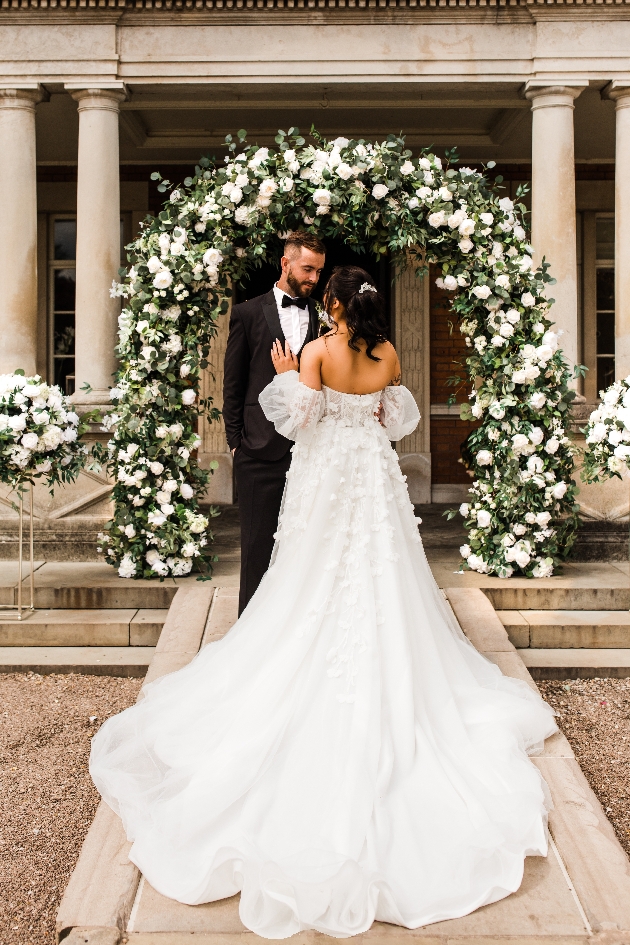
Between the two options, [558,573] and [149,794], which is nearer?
[149,794]

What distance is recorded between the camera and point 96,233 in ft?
22.3

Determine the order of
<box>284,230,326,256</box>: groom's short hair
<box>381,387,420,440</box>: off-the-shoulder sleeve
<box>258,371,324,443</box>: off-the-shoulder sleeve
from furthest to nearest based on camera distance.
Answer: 1. <box>284,230,326,256</box>: groom's short hair
2. <box>381,387,420,440</box>: off-the-shoulder sleeve
3. <box>258,371,324,443</box>: off-the-shoulder sleeve

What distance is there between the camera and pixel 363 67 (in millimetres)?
6805

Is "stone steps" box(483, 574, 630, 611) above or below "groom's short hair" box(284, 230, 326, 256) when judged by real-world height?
below

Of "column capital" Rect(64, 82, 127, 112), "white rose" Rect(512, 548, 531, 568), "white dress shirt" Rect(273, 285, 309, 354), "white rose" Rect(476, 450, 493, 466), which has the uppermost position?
"column capital" Rect(64, 82, 127, 112)

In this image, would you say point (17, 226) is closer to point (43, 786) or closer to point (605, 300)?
point (43, 786)

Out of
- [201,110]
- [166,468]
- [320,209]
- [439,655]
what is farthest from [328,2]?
[439,655]

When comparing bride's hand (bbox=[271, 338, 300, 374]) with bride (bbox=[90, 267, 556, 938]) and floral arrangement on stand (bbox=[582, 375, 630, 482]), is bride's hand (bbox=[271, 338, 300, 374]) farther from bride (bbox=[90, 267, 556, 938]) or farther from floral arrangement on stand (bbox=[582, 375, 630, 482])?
floral arrangement on stand (bbox=[582, 375, 630, 482])

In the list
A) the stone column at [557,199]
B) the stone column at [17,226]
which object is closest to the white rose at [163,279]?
the stone column at [17,226]

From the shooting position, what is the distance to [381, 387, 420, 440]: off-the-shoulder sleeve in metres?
3.61

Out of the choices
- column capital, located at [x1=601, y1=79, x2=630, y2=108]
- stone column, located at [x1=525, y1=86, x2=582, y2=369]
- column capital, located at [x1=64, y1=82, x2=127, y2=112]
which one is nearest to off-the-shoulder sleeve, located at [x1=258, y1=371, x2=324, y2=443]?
stone column, located at [x1=525, y1=86, x2=582, y2=369]

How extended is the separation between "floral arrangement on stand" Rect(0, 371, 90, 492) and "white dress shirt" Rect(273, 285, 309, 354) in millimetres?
1702

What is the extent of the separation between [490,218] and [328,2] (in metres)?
2.48

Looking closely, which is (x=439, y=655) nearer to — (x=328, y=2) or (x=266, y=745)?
(x=266, y=745)
